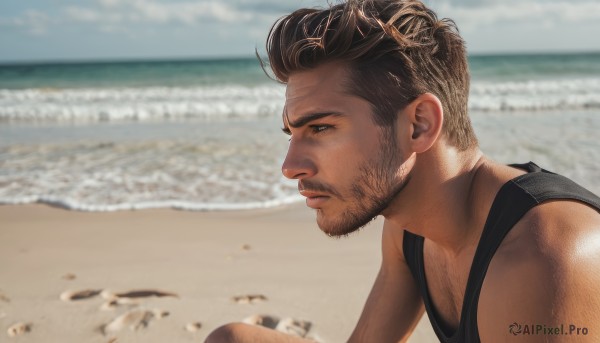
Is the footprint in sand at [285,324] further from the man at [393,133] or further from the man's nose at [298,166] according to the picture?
the man's nose at [298,166]

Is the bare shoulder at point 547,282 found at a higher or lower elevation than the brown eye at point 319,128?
lower

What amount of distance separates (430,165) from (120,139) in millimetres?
9731

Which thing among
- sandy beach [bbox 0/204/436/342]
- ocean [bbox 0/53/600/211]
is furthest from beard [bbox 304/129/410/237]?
ocean [bbox 0/53/600/211]

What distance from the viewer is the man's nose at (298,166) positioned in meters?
2.04

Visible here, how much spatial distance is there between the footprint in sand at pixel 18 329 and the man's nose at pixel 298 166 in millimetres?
2516

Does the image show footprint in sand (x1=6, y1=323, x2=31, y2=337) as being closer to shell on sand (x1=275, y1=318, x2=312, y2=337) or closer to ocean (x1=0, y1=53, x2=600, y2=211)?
shell on sand (x1=275, y1=318, x2=312, y2=337)

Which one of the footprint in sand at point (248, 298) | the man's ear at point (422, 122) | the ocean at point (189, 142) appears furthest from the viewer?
the ocean at point (189, 142)

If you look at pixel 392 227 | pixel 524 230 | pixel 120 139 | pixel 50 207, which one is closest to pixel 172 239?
pixel 50 207

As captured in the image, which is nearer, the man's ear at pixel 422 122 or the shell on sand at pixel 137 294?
the man's ear at pixel 422 122

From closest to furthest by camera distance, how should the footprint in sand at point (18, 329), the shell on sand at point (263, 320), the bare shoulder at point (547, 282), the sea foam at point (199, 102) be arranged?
the bare shoulder at point (547, 282) → the footprint in sand at point (18, 329) → the shell on sand at point (263, 320) → the sea foam at point (199, 102)

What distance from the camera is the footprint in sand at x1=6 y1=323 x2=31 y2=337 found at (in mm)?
3705

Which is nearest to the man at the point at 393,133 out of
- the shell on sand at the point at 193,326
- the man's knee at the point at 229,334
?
the man's knee at the point at 229,334

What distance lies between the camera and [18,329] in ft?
12.3

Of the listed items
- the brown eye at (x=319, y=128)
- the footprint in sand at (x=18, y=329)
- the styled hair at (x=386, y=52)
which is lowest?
the footprint in sand at (x=18, y=329)
